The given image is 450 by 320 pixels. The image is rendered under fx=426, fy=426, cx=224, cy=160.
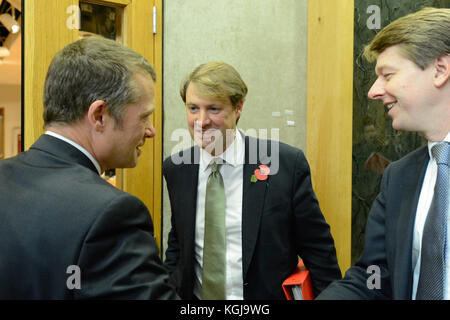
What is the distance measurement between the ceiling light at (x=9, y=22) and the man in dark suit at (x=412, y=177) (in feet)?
5.33

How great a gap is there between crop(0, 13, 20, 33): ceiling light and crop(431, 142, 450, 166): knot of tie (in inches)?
74.6

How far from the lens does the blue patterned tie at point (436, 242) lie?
125 centimetres

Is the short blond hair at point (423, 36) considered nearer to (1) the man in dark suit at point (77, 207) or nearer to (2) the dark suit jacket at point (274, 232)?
(2) the dark suit jacket at point (274, 232)

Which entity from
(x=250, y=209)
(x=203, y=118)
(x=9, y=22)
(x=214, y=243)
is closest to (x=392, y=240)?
(x=250, y=209)

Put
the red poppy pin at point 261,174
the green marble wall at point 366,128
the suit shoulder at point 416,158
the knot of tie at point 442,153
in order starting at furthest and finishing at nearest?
the green marble wall at point 366,128, the red poppy pin at point 261,174, the suit shoulder at point 416,158, the knot of tie at point 442,153

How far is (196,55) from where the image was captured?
2.70 metres

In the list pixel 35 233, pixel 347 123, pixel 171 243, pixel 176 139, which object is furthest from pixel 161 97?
pixel 35 233

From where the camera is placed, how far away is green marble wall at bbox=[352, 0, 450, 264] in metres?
2.97

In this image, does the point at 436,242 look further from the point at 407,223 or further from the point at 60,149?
the point at 60,149

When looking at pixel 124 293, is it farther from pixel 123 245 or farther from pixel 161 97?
pixel 161 97

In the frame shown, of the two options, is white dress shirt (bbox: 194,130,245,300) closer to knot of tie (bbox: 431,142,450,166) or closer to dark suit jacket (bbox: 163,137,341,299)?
dark suit jacket (bbox: 163,137,341,299)

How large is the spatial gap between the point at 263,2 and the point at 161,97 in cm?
115

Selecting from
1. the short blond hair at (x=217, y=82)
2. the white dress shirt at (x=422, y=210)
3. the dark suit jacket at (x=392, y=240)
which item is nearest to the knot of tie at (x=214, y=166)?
the short blond hair at (x=217, y=82)

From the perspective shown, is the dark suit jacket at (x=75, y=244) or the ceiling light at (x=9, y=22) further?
the ceiling light at (x=9, y=22)
